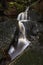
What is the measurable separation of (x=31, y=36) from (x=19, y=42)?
0.89m

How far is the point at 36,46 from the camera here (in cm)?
707

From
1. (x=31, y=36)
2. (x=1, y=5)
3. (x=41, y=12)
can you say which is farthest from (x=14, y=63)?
(x=1, y=5)

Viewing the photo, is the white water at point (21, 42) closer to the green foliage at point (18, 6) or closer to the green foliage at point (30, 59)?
the green foliage at point (18, 6)

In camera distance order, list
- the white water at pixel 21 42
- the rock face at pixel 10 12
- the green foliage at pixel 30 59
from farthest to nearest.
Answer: the rock face at pixel 10 12, the white water at pixel 21 42, the green foliage at pixel 30 59

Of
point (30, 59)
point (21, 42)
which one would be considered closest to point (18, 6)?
point (21, 42)

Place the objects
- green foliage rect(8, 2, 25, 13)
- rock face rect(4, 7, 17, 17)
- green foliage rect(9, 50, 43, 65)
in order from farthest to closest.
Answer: green foliage rect(8, 2, 25, 13) < rock face rect(4, 7, 17, 17) < green foliage rect(9, 50, 43, 65)

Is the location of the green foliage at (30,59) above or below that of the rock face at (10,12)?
below

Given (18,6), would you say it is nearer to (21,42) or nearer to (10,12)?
(10,12)

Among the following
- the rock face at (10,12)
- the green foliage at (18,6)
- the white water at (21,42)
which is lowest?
the white water at (21,42)

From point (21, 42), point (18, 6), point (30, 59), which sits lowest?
point (21, 42)

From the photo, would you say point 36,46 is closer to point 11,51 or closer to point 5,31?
point 11,51

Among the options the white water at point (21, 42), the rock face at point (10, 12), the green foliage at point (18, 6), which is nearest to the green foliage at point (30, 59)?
the white water at point (21, 42)

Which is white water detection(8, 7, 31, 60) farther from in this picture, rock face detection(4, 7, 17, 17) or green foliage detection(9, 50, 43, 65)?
green foliage detection(9, 50, 43, 65)

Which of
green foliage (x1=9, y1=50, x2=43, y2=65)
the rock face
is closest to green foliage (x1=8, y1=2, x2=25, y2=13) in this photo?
the rock face
